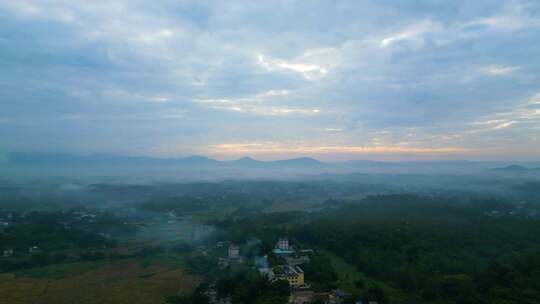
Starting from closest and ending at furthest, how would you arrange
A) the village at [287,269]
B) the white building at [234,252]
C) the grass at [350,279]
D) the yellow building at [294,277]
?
the village at [287,269]
the grass at [350,279]
the yellow building at [294,277]
the white building at [234,252]

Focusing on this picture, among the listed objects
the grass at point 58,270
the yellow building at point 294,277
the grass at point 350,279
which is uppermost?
the yellow building at point 294,277

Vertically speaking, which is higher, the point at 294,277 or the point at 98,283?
the point at 294,277

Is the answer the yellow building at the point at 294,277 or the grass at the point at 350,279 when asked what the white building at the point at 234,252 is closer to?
the yellow building at the point at 294,277

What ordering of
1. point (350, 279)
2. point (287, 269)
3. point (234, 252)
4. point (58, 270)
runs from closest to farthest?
point (350, 279) < point (287, 269) < point (58, 270) < point (234, 252)

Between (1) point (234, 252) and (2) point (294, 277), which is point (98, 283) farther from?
(2) point (294, 277)

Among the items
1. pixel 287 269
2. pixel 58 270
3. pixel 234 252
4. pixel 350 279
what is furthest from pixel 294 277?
pixel 58 270

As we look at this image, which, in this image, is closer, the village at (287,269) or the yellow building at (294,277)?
the village at (287,269)

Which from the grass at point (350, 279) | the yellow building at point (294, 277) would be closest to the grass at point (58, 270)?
the yellow building at point (294, 277)

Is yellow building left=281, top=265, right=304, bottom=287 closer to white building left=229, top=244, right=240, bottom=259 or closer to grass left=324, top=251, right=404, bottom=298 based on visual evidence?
grass left=324, top=251, right=404, bottom=298

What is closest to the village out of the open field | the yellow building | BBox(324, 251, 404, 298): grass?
the yellow building
